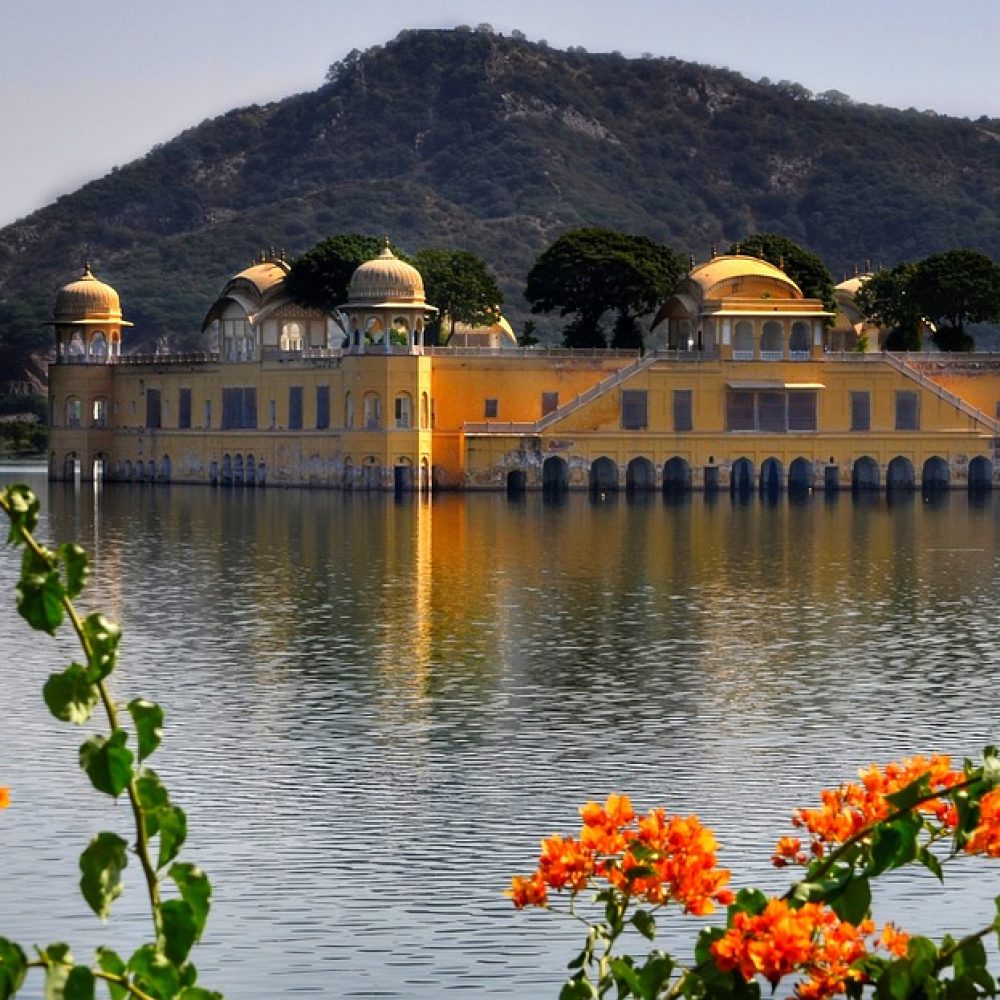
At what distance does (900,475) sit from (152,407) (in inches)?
906

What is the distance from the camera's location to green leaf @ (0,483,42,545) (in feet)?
24.7

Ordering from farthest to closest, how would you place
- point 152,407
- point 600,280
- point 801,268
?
point 801,268, point 152,407, point 600,280

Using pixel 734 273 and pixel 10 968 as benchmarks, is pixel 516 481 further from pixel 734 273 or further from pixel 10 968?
pixel 10 968

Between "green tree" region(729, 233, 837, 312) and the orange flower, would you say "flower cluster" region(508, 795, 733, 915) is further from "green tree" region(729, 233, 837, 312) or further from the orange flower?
"green tree" region(729, 233, 837, 312)

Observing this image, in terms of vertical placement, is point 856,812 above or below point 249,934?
above

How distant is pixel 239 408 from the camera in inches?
A: 3061

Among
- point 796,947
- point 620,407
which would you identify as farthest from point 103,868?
point 620,407

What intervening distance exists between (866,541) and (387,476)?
22.6 m

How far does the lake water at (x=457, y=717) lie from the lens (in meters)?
16.1

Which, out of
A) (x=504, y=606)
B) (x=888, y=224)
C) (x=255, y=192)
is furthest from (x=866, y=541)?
(x=255, y=192)

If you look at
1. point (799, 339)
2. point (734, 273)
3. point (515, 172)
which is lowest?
point (799, 339)

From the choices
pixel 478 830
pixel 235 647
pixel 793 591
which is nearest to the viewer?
pixel 478 830

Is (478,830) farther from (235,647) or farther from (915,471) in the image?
(915,471)

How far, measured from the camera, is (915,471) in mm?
75250
